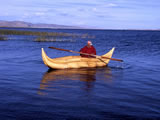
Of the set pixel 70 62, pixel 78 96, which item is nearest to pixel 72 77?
pixel 70 62

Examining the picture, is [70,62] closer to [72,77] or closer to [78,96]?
[72,77]

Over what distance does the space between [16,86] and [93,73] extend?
505cm

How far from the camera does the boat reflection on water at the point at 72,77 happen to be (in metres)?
10.3

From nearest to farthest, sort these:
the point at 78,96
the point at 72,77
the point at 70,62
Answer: the point at 78,96, the point at 72,77, the point at 70,62

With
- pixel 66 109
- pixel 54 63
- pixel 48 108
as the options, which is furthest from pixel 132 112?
pixel 54 63

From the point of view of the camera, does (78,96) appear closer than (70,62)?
Yes

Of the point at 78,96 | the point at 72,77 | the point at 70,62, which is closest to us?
the point at 78,96

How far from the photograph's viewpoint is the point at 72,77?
1220 centimetres

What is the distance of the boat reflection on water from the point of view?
10.3 m

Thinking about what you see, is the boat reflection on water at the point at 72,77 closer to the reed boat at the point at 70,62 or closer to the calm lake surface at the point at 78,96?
the calm lake surface at the point at 78,96

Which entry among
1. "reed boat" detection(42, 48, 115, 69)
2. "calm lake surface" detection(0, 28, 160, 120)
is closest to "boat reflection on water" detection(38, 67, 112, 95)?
"calm lake surface" detection(0, 28, 160, 120)

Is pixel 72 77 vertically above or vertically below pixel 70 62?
below

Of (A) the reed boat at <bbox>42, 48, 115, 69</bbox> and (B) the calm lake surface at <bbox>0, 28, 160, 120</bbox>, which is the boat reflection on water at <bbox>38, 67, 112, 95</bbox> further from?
(A) the reed boat at <bbox>42, 48, 115, 69</bbox>

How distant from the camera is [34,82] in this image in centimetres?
1080
